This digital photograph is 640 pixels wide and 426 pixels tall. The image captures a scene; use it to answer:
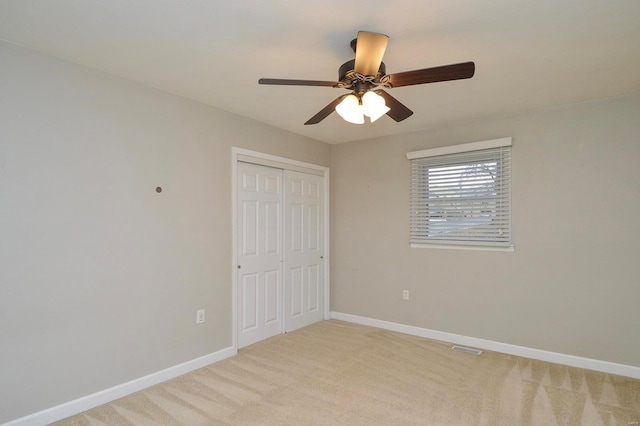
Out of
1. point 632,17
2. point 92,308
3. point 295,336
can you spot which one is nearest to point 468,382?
point 295,336

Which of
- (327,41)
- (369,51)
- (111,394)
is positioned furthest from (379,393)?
(327,41)

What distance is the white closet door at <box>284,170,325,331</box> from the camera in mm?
4309

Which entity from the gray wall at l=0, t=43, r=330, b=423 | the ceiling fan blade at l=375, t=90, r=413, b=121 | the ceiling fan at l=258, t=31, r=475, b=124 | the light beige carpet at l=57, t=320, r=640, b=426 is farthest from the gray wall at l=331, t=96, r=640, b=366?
the gray wall at l=0, t=43, r=330, b=423

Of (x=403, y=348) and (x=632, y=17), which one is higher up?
(x=632, y=17)

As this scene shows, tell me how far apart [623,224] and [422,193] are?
6.03 ft

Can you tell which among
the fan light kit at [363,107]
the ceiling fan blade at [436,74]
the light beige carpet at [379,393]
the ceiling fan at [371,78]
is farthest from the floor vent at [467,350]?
the ceiling fan blade at [436,74]

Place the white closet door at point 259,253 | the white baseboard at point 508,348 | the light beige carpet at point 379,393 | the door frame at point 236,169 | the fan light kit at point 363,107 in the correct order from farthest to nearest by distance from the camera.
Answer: the white closet door at point 259,253 < the door frame at point 236,169 < the white baseboard at point 508,348 < the light beige carpet at point 379,393 < the fan light kit at point 363,107

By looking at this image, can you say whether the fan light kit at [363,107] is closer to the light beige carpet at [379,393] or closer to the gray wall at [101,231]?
the gray wall at [101,231]

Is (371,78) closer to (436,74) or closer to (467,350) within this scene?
(436,74)

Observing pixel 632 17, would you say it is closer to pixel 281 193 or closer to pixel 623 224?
pixel 623 224

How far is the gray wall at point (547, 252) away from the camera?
3.06 meters

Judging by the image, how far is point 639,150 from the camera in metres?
3.00

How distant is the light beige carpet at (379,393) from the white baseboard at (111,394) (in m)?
0.05

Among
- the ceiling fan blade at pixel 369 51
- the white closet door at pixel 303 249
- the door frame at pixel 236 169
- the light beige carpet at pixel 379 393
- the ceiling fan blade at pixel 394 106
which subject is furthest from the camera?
the white closet door at pixel 303 249
